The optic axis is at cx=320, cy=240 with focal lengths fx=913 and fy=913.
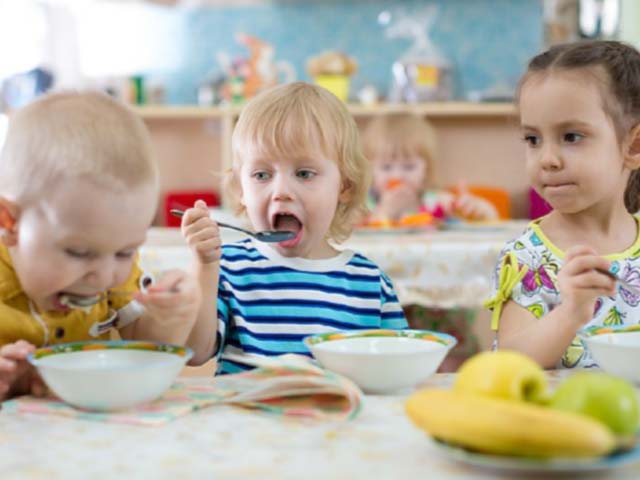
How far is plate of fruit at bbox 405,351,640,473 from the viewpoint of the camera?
25.5 inches

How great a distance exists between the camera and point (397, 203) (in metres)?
2.98

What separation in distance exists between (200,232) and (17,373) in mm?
296

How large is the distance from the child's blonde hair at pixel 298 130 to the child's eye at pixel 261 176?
29 millimetres

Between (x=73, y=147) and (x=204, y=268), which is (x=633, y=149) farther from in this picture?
(x=73, y=147)

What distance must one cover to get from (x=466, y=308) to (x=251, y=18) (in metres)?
2.30

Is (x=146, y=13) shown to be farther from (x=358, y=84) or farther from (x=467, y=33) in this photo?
(x=467, y=33)

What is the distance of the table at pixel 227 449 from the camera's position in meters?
0.70

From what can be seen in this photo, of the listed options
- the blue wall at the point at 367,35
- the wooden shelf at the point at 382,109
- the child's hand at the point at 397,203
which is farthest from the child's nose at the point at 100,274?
the blue wall at the point at 367,35

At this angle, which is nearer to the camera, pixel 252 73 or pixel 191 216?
pixel 191 216

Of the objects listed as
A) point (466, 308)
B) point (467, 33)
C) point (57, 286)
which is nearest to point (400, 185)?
point (466, 308)

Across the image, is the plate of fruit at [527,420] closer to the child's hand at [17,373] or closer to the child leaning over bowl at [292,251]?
the child's hand at [17,373]

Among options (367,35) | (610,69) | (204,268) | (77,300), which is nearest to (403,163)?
(367,35)

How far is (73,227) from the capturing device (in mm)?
881

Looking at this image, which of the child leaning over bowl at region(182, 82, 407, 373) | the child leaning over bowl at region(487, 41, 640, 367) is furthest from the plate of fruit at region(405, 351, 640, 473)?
the child leaning over bowl at region(182, 82, 407, 373)
